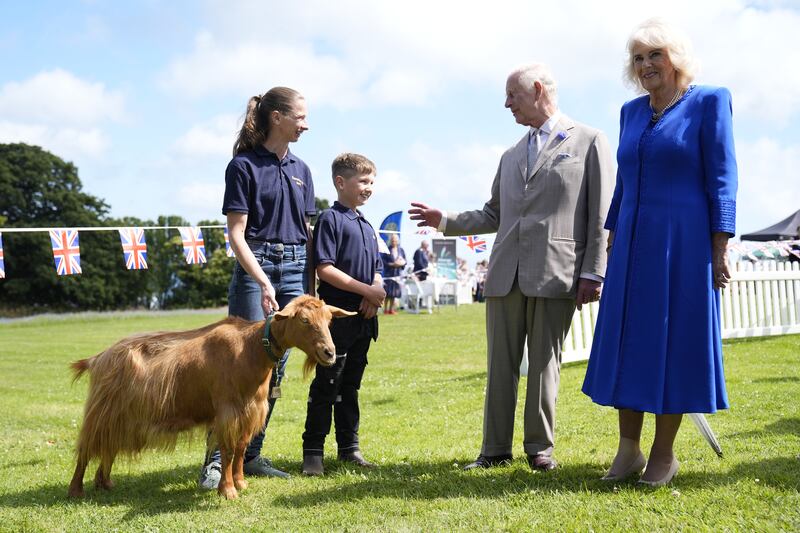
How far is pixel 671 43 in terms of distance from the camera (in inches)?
169

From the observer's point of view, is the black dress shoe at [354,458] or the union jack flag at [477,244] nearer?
the black dress shoe at [354,458]

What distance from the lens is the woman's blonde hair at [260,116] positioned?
510 cm

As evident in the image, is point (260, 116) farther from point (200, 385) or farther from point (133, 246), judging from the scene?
point (133, 246)

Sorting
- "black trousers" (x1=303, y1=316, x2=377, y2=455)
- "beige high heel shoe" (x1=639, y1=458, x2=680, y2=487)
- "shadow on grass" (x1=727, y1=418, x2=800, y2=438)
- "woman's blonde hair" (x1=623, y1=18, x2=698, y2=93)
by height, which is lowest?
"shadow on grass" (x1=727, y1=418, x2=800, y2=438)

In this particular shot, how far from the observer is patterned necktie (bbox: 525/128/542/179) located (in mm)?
5090

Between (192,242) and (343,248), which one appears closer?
(343,248)

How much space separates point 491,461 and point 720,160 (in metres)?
2.48

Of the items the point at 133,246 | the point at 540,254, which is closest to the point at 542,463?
the point at 540,254

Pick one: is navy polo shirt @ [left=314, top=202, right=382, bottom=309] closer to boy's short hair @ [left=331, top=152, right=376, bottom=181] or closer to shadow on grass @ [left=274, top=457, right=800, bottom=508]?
boy's short hair @ [left=331, top=152, right=376, bottom=181]

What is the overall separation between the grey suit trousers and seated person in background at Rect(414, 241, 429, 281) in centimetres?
2272

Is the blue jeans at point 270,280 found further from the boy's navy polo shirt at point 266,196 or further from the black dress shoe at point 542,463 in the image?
the black dress shoe at point 542,463

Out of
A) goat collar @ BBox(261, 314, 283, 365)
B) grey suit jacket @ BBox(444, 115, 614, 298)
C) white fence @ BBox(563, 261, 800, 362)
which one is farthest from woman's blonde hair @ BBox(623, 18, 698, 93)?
white fence @ BBox(563, 261, 800, 362)

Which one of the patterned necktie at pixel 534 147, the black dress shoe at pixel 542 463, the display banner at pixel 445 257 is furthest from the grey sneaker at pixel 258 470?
the display banner at pixel 445 257

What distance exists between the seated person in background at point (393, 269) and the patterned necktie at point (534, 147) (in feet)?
62.2
